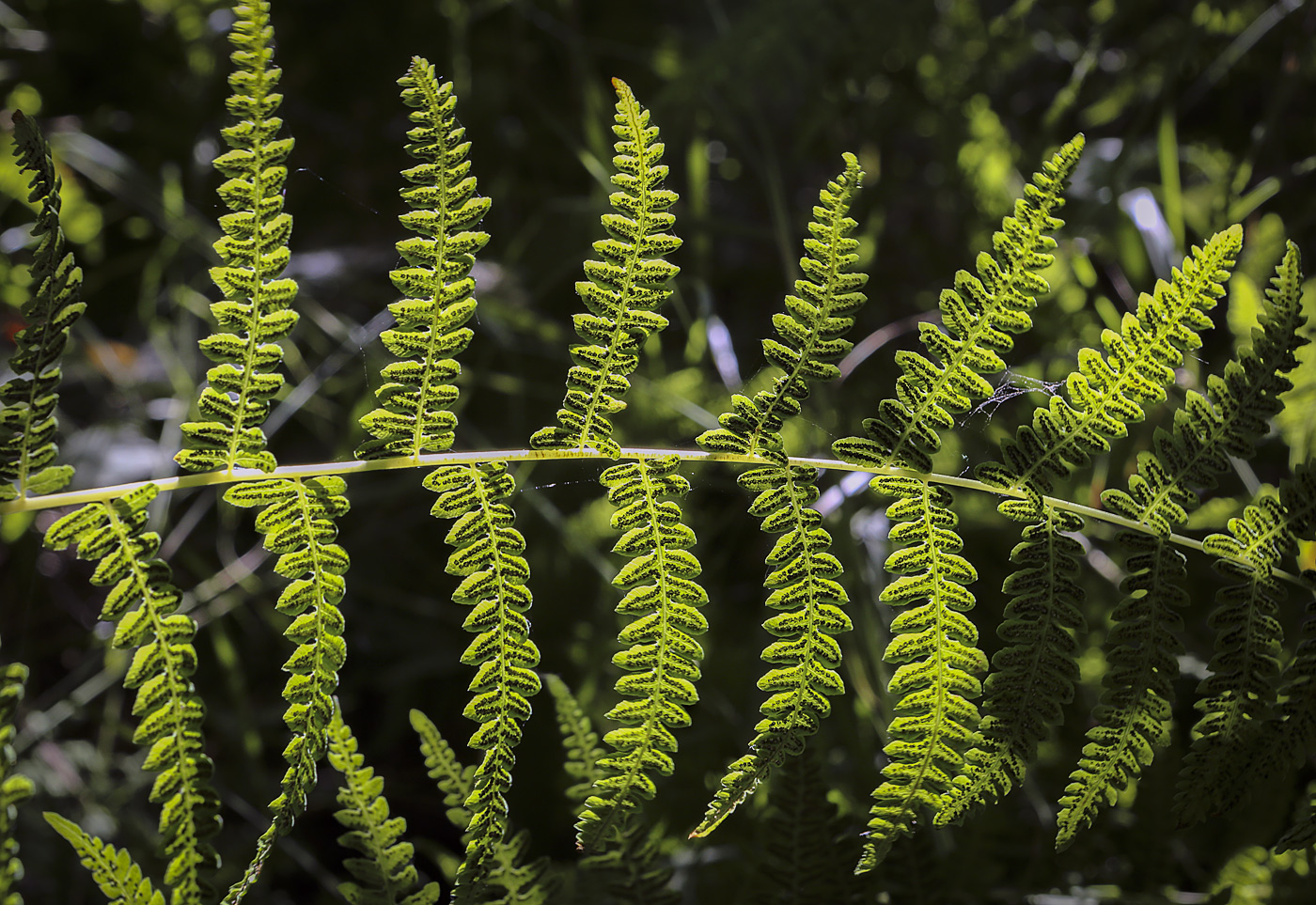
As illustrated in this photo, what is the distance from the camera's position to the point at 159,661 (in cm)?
84

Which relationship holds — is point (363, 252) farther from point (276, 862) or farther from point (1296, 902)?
point (1296, 902)

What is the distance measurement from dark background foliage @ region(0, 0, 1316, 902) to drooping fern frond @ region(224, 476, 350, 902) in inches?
21.9

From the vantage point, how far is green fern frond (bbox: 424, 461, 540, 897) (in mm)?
860

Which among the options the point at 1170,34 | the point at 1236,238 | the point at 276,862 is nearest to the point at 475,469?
the point at 1236,238

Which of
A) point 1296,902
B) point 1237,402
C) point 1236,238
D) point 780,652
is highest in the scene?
point 1236,238

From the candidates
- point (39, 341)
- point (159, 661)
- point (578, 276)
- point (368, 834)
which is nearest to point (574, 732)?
point (368, 834)

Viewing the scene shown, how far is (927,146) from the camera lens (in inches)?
88.4

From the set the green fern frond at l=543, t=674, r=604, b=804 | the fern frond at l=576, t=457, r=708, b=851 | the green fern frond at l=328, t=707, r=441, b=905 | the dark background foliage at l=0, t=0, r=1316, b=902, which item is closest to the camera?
the fern frond at l=576, t=457, r=708, b=851

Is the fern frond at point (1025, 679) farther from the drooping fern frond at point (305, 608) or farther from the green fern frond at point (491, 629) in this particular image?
the drooping fern frond at point (305, 608)

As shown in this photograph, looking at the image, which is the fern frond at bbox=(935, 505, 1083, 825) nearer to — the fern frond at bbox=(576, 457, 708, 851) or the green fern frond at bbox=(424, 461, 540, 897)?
the fern frond at bbox=(576, 457, 708, 851)

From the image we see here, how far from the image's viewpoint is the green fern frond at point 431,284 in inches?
32.9

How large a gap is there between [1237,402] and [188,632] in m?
1.18

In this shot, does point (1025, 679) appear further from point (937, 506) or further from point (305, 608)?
point (305, 608)

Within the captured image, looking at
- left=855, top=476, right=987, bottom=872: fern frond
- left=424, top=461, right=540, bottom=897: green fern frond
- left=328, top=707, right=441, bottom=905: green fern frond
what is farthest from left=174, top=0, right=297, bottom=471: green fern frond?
left=855, top=476, right=987, bottom=872: fern frond
